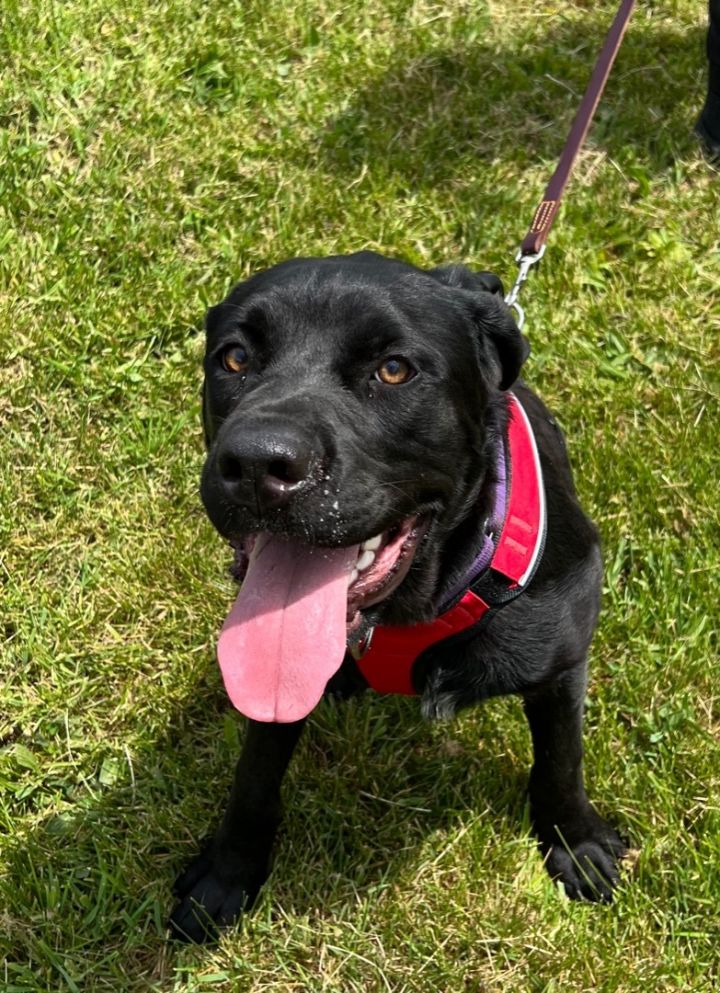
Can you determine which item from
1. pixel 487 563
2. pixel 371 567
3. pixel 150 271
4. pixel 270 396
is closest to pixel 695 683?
pixel 487 563

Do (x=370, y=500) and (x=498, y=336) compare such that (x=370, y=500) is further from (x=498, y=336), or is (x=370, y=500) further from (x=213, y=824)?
(x=213, y=824)

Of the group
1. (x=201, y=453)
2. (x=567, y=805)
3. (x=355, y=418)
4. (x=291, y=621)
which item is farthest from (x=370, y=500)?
(x=201, y=453)

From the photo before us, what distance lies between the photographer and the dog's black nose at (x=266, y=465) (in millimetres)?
2045

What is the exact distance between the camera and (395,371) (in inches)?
93.8

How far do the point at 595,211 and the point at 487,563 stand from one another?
2.42m

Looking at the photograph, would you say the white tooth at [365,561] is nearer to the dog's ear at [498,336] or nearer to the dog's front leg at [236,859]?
the dog's ear at [498,336]

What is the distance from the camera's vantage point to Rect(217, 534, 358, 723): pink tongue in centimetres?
224

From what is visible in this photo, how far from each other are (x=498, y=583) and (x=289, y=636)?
572 millimetres

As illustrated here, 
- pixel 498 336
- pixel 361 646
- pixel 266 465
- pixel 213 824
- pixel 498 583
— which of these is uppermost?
pixel 266 465

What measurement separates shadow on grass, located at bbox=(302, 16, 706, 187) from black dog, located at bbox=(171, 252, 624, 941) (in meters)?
2.01

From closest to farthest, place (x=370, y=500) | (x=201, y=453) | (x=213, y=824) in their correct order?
(x=370, y=500) < (x=213, y=824) < (x=201, y=453)

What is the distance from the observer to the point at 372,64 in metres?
4.95

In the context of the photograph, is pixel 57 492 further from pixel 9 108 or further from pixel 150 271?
pixel 9 108

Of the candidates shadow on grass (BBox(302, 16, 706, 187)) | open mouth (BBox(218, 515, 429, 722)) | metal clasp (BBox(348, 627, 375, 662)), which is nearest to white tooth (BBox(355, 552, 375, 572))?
open mouth (BBox(218, 515, 429, 722))
